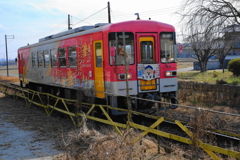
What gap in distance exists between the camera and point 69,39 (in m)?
11.6

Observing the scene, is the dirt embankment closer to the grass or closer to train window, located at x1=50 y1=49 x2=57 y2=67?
train window, located at x1=50 y1=49 x2=57 y2=67

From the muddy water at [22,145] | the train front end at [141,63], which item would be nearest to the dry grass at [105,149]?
the muddy water at [22,145]

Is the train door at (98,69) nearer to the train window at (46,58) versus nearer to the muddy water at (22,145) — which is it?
the muddy water at (22,145)

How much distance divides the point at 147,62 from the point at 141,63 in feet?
0.80

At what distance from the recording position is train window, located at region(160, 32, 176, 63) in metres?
9.93

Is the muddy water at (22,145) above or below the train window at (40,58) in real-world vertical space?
below

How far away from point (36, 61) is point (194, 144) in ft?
40.9

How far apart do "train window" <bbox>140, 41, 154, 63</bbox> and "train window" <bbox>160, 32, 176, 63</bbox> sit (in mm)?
382

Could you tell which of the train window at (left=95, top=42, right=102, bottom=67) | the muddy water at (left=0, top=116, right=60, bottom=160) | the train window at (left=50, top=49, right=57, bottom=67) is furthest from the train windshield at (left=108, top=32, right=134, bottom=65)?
the train window at (left=50, top=49, right=57, bottom=67)

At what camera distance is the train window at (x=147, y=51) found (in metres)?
9.68

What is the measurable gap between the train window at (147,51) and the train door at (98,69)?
133cm

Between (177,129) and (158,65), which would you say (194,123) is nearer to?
(177,129)

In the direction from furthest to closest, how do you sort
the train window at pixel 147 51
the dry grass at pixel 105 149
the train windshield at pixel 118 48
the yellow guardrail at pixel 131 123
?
the train window at pixel 147 51
the train windshield at pixel 118 48
the yellow guardrail at pixel 131 123
the dry grass at pixel 105 149

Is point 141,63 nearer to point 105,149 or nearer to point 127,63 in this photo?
point 127,63
